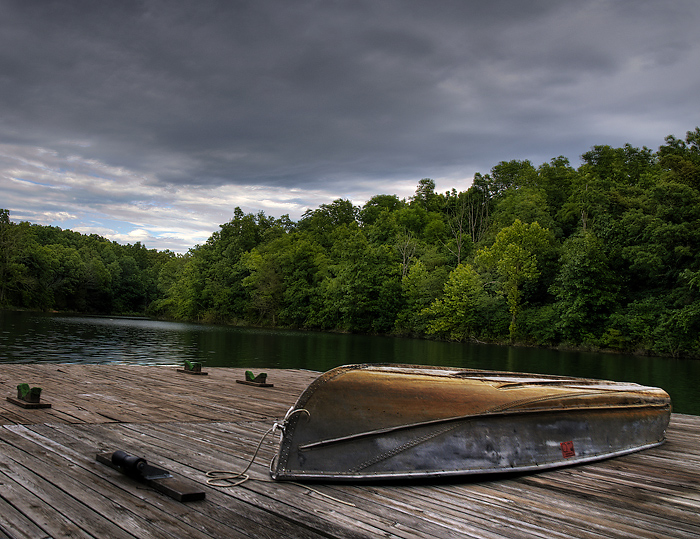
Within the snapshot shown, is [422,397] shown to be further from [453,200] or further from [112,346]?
[453,200]

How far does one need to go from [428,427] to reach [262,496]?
122cm

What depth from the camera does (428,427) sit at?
143 inches

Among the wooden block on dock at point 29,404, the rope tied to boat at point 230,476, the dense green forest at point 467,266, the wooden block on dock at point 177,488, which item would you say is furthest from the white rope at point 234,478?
the dense green forest at point 467,266

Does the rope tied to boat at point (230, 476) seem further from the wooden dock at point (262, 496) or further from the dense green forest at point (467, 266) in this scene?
the dense green forest at point (467, 266)

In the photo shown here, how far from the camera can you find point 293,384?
9.00 metres

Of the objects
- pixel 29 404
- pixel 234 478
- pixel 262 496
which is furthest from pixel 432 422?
pixel 29 404

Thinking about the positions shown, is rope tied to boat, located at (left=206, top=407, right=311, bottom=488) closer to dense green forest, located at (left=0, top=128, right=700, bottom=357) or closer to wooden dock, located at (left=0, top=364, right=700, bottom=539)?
wooden dock, located at (left=0, top=364, right=700, bottom=539)

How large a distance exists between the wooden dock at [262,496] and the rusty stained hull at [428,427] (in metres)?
0.12

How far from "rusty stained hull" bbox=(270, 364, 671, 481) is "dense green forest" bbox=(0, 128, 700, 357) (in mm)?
32135

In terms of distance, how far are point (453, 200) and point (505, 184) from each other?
7098mm

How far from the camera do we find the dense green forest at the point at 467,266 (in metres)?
35.3

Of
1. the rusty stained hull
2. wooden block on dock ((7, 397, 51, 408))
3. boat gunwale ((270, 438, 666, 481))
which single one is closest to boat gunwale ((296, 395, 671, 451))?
the rusty stained hull

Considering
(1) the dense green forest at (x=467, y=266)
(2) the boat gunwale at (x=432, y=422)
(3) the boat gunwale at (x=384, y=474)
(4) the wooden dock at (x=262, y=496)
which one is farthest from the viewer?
(1) the dense green forest at (x=467, y=266)

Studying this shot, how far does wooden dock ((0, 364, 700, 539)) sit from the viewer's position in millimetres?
Answer: 2639
